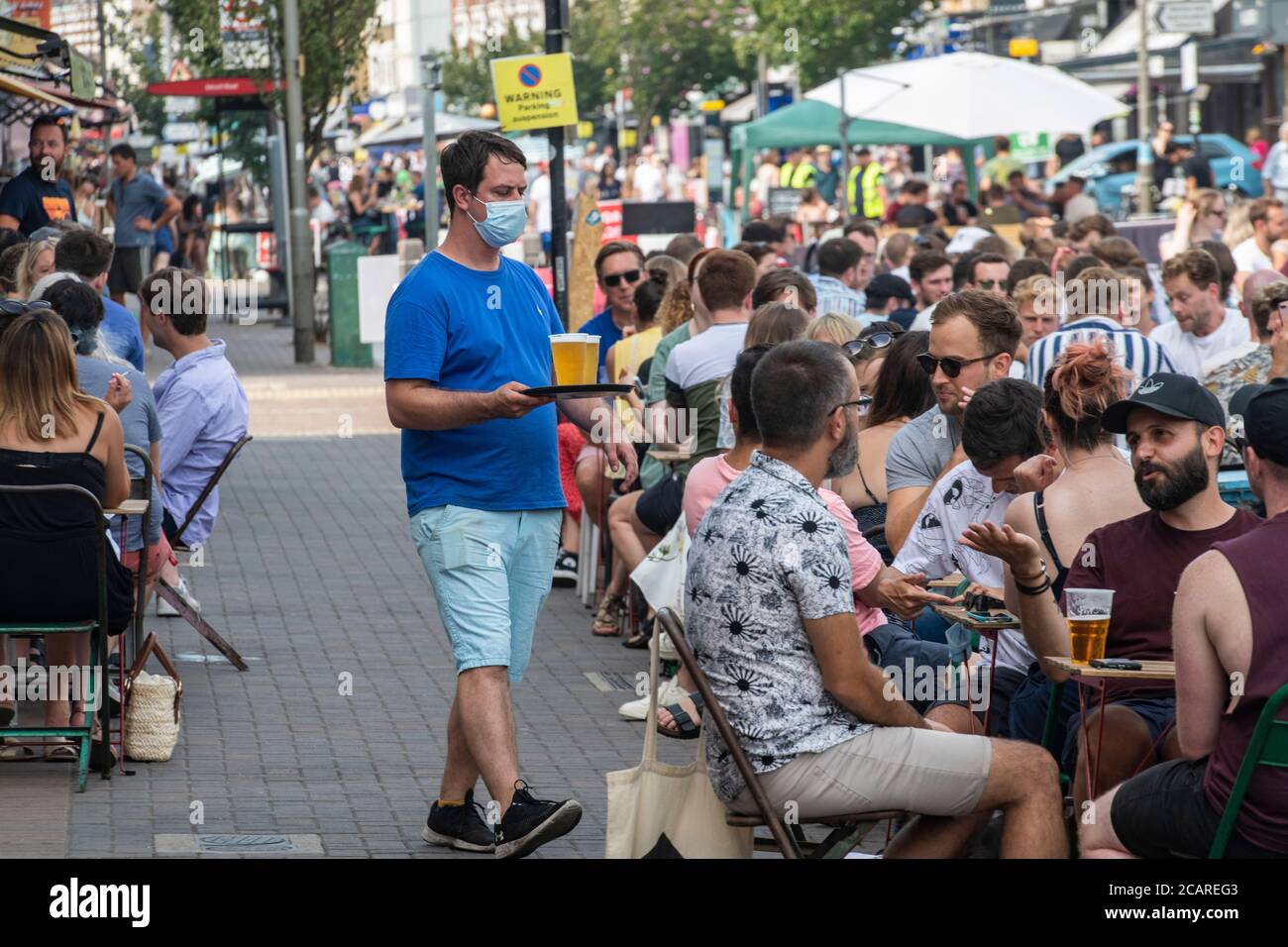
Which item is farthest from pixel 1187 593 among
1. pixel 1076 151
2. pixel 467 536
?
pixel 1076 151

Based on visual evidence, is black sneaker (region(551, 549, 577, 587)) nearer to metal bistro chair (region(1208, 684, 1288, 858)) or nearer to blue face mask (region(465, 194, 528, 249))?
blue face mask (region(465, 194, 528, 249))

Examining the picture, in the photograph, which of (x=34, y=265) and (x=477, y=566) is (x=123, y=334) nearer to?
(x=34, y=265)

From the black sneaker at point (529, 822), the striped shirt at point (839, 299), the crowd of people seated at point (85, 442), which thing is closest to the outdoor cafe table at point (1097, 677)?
the black sneaker at point (529, 822)

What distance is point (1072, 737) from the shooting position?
571 centimetres

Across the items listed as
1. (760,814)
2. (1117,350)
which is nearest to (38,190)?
(1117,350)

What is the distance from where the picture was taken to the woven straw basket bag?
24.2ft

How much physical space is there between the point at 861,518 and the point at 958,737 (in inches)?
118

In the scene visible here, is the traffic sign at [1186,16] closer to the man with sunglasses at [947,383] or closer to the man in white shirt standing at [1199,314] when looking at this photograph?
the man in white shirt standing at [1199,314]

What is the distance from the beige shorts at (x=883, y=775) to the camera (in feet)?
16.2

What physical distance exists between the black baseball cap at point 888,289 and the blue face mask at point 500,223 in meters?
6.46

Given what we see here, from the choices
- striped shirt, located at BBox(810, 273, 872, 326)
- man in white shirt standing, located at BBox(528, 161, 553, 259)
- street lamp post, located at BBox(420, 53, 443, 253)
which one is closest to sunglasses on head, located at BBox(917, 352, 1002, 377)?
striped shirt, located at BBox(810, 273, 872, 326)

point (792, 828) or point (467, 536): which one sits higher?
point (467, 536)
